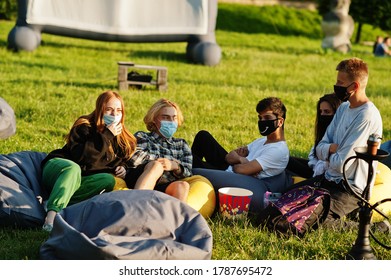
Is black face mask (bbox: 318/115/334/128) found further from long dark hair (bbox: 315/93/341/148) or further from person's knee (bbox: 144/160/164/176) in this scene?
person's knee (bbox: 144/160/164/176)

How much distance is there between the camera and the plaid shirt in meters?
6.27

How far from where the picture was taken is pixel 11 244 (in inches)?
202

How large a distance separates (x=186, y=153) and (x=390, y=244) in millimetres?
1973

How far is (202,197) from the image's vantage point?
5941 millimetres

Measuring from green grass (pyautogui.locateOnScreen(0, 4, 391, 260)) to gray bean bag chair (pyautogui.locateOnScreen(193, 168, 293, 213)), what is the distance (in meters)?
0.47

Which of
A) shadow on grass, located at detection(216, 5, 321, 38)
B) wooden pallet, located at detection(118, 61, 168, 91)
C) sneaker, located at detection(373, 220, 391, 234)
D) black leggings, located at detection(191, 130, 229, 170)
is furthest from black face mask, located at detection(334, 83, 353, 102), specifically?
shadow on grass, located at detection(216, 5, 321, 38)

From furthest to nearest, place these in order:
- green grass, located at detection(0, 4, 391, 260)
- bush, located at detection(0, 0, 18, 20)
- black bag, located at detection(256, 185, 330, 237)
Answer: bush, located at detection(0, 0, 18, 20), black bag, located at detection(256, 185, 330, 237), green grass, located at detection(0, 4, 391, 260)

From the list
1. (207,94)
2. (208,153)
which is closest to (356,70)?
(208,153)

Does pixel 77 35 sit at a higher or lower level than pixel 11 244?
higher

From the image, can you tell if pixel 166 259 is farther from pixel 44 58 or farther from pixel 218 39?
pixel 218 39

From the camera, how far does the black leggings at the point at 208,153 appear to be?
689 centimetres

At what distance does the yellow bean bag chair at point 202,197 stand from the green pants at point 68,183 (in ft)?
2.21

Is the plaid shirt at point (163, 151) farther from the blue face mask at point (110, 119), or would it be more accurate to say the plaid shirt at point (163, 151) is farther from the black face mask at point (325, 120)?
the black face mask at point (325, 120)

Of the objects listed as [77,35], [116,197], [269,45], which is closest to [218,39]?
[269,45]
